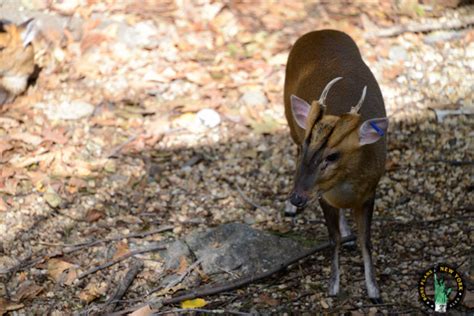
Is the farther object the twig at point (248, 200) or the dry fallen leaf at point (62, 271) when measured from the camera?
the twig at point (248, 200)

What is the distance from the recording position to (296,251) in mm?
5559

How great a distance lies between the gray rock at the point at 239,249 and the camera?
17.8ft

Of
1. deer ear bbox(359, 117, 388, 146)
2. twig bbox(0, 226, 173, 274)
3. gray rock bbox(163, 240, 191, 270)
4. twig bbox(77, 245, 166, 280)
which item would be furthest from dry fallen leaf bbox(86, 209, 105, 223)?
deer ear bbox(359, 117, 388, 146)

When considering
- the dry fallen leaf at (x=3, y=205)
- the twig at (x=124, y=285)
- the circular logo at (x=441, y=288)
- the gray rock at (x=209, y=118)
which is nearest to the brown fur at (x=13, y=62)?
the dry fallen leaf at (x=3, y=205)

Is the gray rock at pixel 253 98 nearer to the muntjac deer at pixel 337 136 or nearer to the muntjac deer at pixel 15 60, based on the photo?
the muntjac deer at pixel 337 136

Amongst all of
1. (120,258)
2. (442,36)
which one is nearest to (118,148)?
(120,258)

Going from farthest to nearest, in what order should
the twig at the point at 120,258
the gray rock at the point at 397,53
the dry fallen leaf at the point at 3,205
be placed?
the gray rock at the point at 397,53 → the dry fallen leaf at the point at 3,205 → the twig at the point at 120,258

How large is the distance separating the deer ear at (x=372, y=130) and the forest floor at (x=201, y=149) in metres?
1.04

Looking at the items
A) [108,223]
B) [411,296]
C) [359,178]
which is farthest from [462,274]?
[108,223]

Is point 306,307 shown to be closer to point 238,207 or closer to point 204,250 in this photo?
point 204,250

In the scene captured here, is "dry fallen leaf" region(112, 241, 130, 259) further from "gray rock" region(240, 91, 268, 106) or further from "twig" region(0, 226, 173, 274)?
"gray rock" region(240, 91, 268, 106)

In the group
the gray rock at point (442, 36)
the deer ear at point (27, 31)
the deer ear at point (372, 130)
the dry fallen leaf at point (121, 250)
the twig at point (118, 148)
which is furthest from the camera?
the gray rock at point (442, 36)

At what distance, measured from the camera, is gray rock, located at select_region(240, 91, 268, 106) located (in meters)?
7.48

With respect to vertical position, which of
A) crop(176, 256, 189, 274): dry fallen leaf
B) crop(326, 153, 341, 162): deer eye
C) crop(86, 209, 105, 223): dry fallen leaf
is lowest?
crop(86, 209, 105, 223): dry fallen leaf
